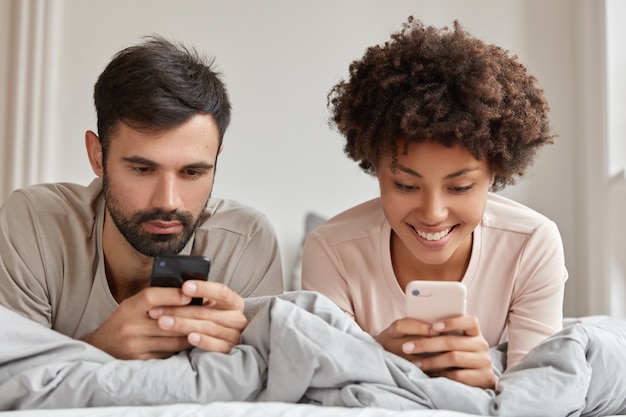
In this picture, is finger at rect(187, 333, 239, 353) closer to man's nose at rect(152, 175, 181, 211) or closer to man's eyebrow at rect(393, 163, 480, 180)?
man's nose at rect(152, 175, 181, 211)

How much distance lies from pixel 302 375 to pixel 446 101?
652 millimetres

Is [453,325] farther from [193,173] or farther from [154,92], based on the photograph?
[154,92]

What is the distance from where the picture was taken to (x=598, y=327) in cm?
134

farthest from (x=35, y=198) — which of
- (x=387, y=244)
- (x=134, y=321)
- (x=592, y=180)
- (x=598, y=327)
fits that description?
(x=592, y=180)

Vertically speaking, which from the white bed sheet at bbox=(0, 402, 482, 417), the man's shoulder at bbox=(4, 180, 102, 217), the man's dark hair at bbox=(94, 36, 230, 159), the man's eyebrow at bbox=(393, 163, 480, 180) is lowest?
the white bed sheet at bbox=(0, 402, 482, 417)

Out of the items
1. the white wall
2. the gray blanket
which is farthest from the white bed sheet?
the white wall

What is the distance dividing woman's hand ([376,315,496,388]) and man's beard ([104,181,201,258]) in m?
0.52

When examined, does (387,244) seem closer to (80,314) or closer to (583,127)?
(80,314)

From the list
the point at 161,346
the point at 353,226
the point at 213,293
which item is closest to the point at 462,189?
the point at 353,226

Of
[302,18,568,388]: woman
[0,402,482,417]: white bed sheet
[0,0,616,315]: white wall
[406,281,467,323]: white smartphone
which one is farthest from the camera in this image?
[0,0,616,315]: white wall

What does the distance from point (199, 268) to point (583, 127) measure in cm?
202

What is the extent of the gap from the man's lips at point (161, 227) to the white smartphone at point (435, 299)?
543 mm

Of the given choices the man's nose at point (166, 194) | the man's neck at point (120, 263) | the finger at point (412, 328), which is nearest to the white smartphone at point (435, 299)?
the finger at point (412, 328)

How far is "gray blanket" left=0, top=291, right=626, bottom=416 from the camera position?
3.82ft
